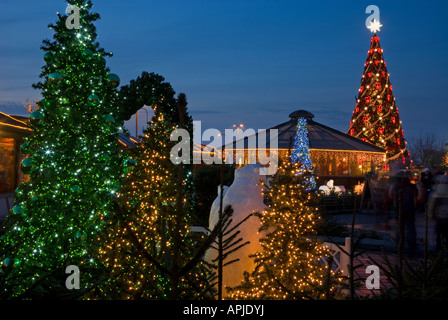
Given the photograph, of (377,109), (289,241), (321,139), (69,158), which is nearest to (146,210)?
(69,158)

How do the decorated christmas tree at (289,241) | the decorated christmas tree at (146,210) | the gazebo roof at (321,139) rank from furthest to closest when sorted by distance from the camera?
the gazebo roof at (321,139) → the decorated christmas tree at (289,241) → the decorated christmas tree at (146,210)

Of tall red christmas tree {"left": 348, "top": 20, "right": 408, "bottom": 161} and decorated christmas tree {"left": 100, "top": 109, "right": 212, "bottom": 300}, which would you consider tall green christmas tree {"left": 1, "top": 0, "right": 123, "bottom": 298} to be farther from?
tall red christmas tree {"left": 348, "top": 20, "right": 408, "bottom": 161}

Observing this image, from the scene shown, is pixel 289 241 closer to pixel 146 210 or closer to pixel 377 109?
pixel 146 210

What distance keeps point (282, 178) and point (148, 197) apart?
2.06 meters

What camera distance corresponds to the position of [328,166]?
3200 cm

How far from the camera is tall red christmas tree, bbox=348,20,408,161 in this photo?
1326 inches

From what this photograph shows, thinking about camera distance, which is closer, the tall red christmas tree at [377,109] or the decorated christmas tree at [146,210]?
the decorated christmas tree at [146,210]

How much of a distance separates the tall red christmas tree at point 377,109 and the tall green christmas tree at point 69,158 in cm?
3146

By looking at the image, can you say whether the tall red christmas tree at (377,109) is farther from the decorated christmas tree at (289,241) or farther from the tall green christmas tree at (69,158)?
the tall green christmas tree at (69,158)

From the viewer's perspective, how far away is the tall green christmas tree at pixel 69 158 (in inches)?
205

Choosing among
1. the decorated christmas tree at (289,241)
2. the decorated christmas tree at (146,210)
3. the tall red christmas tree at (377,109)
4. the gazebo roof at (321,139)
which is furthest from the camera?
the tall red christmas tree at (377,109)

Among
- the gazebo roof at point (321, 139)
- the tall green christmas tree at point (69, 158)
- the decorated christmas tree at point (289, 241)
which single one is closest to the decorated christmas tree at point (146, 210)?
the tall green christmas tree at point (69, 158)

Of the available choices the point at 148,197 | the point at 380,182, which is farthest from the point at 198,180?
the point at 380,182

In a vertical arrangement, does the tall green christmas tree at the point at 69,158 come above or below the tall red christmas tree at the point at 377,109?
below
